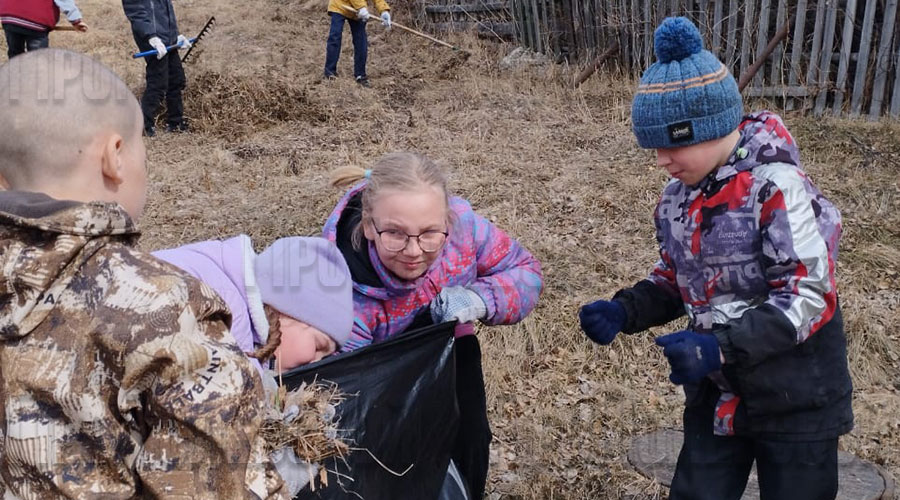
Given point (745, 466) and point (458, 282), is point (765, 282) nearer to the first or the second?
point (745, 466)

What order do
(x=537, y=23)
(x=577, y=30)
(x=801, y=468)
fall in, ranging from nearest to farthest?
1. (x=801, y=468)
2. (x=577, y=30)
3. (x=537, y=23)

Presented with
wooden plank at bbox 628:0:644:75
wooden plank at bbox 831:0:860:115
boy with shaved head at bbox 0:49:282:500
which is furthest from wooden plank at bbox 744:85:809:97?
boy with shaved head at bbox 0:49:282:500

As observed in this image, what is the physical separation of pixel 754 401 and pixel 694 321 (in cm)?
25

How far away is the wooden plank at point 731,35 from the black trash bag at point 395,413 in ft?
19.2

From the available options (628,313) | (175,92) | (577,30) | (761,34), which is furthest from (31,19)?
(628,313)

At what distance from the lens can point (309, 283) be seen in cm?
179

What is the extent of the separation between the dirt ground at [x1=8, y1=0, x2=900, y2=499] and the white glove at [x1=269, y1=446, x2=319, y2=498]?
169cm

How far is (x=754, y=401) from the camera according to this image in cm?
199

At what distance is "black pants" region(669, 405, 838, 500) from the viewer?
2.03 m

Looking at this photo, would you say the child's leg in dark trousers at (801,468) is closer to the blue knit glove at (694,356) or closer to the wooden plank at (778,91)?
the blue knit glove at (694,356)

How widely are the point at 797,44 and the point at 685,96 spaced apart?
17.6ft

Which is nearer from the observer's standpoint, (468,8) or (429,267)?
(429,267)

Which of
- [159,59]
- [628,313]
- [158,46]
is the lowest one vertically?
[159,59]

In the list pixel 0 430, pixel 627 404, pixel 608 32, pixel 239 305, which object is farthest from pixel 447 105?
pixel 0 430
